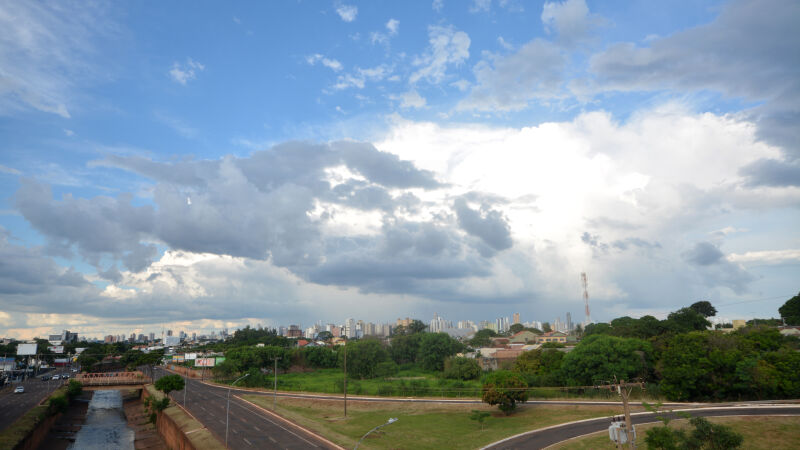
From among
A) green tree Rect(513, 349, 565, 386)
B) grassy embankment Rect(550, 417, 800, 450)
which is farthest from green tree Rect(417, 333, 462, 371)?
grassy embankment Rect(550, 417, 800, 450)

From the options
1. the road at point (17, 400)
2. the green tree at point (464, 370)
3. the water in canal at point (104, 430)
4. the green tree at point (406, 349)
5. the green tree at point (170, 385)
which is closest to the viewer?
the road at point (17, 400)

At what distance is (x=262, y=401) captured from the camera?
85125 mm

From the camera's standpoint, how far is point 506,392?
62.5 metres

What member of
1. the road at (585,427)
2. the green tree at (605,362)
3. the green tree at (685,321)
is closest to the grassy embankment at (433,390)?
the green tree at (605,362)

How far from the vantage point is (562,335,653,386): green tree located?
6962 cm

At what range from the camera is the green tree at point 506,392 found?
62625mm

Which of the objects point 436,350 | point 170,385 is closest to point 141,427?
point 170,385

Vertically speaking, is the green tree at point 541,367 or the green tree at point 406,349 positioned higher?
the green tree at point 541,367

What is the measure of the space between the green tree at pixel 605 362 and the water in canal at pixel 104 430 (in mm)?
75956

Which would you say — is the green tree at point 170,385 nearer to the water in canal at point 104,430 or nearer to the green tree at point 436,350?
the water in canal at point 104,430

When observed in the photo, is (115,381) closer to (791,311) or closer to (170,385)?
(170,385)

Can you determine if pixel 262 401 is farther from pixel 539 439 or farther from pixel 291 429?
pixel 539 439

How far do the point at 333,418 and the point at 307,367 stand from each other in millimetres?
86317

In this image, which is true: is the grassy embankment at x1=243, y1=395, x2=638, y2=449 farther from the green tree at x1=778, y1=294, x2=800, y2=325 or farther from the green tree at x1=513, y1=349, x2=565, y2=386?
the green tree at x1=778, y1=294, x2=800, y2=325
